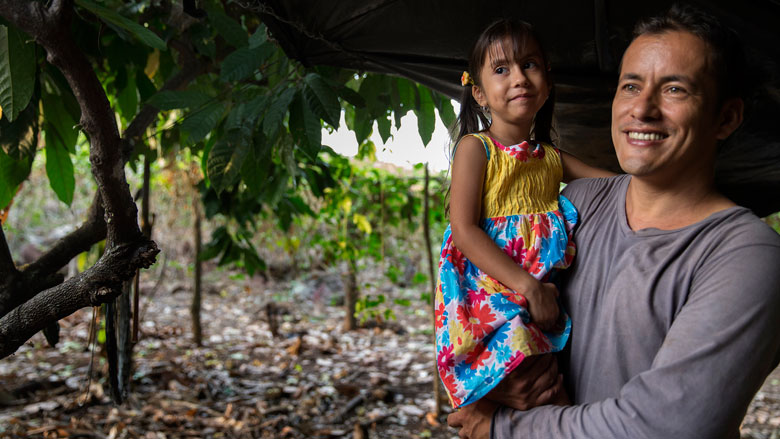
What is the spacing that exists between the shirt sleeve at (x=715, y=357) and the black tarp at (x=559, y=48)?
1.88ft

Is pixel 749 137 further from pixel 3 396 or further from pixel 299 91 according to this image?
pixel 3 396

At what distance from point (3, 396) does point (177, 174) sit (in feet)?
5.52

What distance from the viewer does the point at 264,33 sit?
165cm

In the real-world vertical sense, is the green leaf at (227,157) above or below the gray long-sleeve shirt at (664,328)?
above

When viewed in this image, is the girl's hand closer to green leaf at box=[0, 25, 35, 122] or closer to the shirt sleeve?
the shirt sleeve

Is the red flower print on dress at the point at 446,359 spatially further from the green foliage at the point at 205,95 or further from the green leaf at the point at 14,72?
the green leaf at the point at 14,72

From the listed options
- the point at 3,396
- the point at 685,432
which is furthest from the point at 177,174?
the point at 685,432

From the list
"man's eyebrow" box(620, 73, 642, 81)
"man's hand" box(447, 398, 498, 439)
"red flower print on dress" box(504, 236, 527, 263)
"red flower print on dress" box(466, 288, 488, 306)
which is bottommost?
"man's hand" box(447, 398, 498, 439)

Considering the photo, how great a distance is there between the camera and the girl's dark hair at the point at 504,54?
1.12m

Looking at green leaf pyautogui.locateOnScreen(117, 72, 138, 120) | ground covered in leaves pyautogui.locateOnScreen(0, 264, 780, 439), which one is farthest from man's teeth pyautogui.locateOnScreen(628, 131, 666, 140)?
ground covered in leaves pyautogui.locateOnScreen(0, 264, 780, 439)

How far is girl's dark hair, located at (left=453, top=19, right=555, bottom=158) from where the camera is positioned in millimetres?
1120

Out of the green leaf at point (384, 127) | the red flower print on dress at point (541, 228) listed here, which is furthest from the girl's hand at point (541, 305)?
the green leaf at point (384, 127)

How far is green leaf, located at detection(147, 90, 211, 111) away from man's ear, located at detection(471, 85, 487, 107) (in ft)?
2.71

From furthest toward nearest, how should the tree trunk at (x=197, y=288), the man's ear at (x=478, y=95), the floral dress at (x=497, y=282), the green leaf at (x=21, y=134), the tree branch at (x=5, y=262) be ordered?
the tree trunk at (x=197, y=288)
the green leaf at (x=21, y=134)
the tree branch at (x=5, y=262)
the man's ear at (x=478, y=95)
the floral dress at (x=497, y=282)
